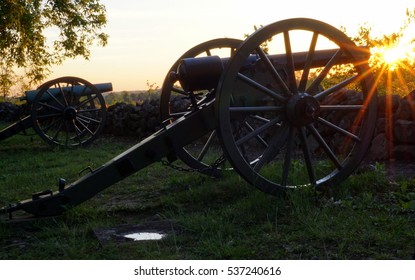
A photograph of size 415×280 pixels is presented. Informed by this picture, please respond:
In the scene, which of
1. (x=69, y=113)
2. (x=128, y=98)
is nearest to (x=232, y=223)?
(x=69, y=113)

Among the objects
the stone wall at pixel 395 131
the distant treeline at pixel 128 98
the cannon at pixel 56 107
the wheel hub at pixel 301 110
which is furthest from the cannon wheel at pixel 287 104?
the distant treeline at pixel 128 98

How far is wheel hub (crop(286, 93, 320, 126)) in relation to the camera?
3.93 metres

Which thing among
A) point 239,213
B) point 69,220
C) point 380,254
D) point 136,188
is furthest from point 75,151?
point 380,254

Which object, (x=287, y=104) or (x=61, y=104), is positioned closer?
(x=287, y=104)

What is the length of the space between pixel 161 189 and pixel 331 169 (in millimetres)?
1684

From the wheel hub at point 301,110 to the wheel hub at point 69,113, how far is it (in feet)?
20.6

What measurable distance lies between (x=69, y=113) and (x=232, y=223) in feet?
21.5

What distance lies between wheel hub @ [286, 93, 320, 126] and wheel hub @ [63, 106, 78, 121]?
626 cm

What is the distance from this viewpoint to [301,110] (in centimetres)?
394

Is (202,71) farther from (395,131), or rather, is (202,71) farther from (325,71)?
(395,131)

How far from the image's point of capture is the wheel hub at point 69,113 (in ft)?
30.8

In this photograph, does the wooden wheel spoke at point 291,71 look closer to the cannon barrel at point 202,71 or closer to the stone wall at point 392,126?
the cannon barrel at point 202,71

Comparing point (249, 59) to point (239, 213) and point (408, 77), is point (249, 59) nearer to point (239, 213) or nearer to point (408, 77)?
point (239, 213)

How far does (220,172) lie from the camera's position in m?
5.19
